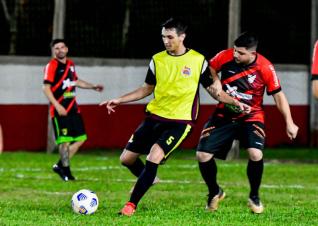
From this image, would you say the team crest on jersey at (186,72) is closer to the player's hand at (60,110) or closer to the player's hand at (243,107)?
the player's hand at (243,107)

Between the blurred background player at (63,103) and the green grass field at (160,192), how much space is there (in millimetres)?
436

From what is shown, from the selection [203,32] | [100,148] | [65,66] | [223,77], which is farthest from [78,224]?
[203,32]

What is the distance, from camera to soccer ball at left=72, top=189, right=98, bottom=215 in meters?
10.6

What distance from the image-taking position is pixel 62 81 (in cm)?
1503

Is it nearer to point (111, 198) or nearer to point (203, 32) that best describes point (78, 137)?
point (111, 198)

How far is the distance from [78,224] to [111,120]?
12.2 metres

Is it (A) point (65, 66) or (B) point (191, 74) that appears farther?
(A) point (65, 66)

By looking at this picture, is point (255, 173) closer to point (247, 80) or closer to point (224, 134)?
point (224, 134)

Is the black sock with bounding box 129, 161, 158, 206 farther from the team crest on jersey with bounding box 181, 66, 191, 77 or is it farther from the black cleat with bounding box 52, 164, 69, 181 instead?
the black cleat with bounding box 52, 164, 69, 181

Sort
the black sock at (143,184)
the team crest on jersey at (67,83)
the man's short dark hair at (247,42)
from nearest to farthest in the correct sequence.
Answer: the black sock at (143,184), the man's short dark hair at (247,42), the team crest on jersey at (67,83)

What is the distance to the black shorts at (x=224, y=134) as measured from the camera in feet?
36.3

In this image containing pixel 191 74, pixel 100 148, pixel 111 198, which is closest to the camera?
pixel 191 74

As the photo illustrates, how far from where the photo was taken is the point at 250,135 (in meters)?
11.0

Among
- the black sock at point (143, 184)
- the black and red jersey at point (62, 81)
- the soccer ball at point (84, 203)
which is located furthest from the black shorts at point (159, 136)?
the black and red jersey at point (62, 81)
